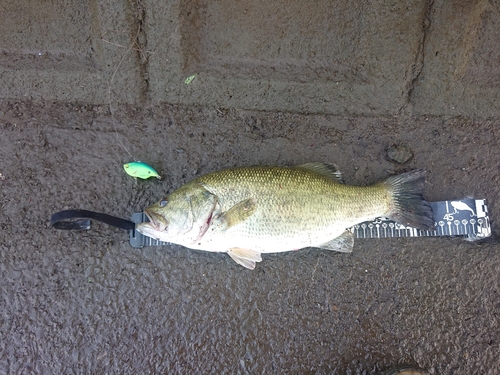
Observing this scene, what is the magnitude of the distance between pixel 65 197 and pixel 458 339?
2.94 meters

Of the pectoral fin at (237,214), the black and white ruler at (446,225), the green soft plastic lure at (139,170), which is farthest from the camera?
the black and white ruler at (446,225)

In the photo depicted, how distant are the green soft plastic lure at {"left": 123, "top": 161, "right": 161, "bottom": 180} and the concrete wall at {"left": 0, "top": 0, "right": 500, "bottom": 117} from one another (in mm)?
524

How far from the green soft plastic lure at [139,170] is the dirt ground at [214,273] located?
0.34 feet

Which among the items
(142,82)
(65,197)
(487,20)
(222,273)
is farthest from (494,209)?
(65,197)

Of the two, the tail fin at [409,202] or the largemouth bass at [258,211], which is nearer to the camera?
Result: the largemouth bass at [258,211]

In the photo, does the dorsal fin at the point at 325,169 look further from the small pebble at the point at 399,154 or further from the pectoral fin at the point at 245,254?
the pectoral fin at the point at 245,254

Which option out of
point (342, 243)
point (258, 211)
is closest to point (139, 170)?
point (258, 211)

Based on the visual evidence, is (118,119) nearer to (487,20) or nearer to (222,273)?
(222,273)

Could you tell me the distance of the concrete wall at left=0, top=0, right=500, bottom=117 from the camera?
228 cm

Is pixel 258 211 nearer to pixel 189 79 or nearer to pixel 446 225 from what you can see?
pixel 189 79

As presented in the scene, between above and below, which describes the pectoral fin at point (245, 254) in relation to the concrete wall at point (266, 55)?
below

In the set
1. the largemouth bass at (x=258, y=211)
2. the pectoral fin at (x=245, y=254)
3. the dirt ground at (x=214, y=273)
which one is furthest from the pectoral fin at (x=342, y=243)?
→ the pectoral fin at (x=245, y=254)

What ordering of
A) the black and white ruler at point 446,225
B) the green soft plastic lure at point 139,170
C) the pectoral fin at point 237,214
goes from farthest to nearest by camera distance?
the black and white ruler at point 446,225
the green soft plastic lure at point 139,170
the pectoral fin at point 237,214

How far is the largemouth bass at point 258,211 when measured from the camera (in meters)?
1.95
